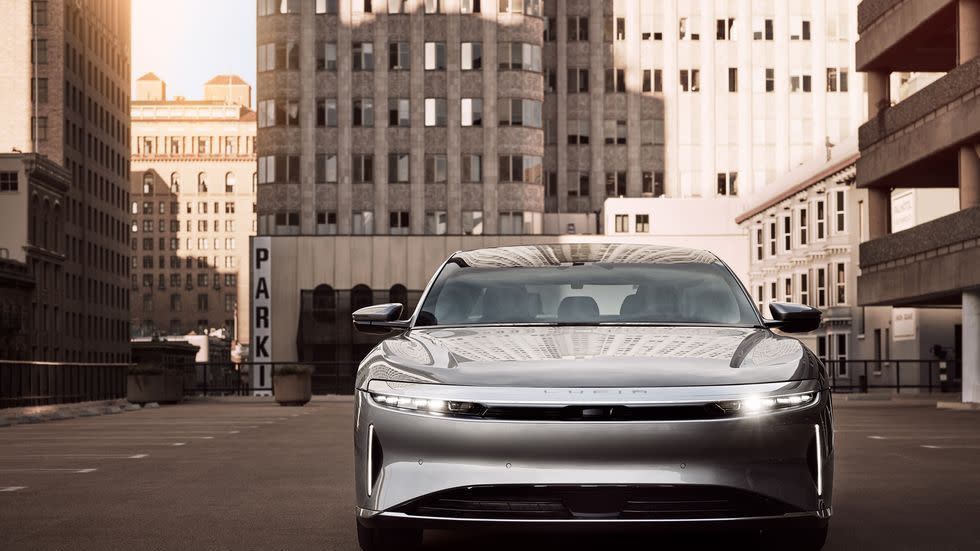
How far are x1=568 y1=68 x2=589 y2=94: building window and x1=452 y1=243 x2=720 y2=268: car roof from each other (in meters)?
75.2

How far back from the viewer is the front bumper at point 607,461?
5676mm

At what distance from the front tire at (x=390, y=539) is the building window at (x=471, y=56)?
213 feet

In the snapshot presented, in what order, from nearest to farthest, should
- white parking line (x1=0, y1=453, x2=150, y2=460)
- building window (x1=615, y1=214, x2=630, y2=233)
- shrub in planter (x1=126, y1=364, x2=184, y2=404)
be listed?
white parking line (x1=0, y1=453, x2=150, y2=460)
shrub in planter (x1=126, y1=364, x2=184, y2=404)
building window (x1=615, y1=214, x2=630, y2=233)

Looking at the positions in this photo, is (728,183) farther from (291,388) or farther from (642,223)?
(291,388)

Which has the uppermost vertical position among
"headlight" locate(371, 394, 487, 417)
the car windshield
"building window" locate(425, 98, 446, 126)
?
"building window" locate(425, 98, 446, 126)

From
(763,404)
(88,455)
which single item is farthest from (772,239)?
(763,404)

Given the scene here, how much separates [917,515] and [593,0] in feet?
249

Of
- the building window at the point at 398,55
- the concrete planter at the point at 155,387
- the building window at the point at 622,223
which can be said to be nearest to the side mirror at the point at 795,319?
the concrete planter at the point at 155,387

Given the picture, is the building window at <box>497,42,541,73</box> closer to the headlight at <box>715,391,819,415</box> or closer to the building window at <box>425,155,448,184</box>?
the building window at <box>425,155,448,184</box>

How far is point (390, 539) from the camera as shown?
6379 mm

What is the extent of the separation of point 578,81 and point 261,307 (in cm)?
2715

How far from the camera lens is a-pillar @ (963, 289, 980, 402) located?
3541 centimetres

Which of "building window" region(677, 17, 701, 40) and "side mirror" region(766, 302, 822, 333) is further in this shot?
"building window" region(677, 17, 701, 40)

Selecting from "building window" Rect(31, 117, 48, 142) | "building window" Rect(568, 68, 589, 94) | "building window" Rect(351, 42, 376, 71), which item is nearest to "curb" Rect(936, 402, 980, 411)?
"building window" Rect(351, 42, 376, 71)
